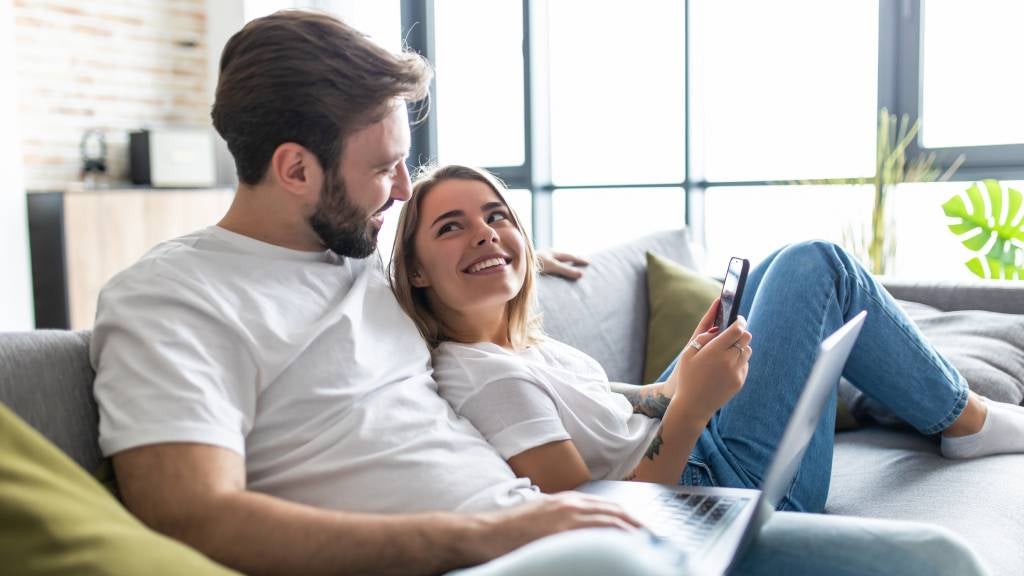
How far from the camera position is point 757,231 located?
15.7 ft

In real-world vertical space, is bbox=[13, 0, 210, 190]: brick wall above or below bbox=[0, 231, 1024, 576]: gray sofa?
above

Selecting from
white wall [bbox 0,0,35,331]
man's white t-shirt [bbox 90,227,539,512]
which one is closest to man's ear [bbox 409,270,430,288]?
man's white t-shirt [bbox 90,227,539,512]

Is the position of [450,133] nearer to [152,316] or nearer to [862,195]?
[862,195]

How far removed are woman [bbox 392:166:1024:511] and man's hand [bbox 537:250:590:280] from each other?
1.69 ft

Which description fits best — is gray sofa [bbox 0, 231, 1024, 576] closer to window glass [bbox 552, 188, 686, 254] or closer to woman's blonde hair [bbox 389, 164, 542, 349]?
woman's blonde hair [bbox 389, 164, 542, 349]

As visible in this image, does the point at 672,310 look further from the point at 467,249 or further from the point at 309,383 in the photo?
the point at 309,383

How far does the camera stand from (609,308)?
95.0 inches

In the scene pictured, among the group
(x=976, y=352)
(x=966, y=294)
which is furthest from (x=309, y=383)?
(x=966, y=294)

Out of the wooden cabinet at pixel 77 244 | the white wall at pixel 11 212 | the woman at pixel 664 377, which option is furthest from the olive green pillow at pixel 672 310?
the white wall at pixel 11 212

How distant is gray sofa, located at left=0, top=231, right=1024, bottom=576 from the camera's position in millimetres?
1186

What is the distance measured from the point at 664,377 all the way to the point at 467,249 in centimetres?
60

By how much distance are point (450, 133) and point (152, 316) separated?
15.2 ft

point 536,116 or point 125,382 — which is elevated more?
point 536,116

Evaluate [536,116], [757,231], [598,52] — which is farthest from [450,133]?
[757,231]
